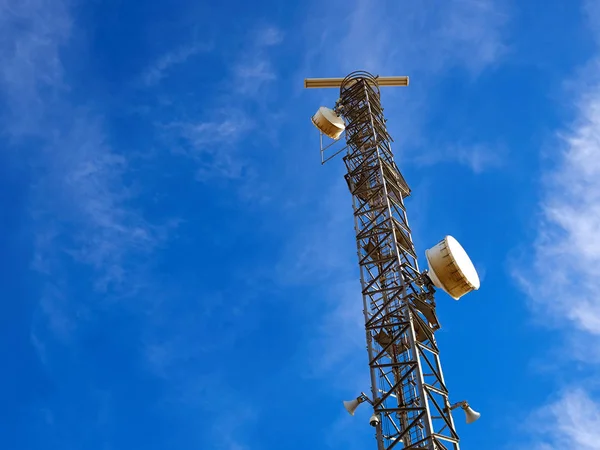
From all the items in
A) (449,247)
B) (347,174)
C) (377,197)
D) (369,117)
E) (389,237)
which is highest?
(369,117)

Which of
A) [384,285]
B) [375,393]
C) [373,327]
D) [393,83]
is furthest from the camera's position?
[393,83]

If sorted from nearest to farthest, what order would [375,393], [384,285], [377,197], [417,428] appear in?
1. [417,428]
2. [375,393]
3. [384,285]
4. [377,197]

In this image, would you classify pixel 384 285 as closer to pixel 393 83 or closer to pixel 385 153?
pixel 385 153

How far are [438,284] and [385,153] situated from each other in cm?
990

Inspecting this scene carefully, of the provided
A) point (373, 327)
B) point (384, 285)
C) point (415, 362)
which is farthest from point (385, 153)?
point (415, 362)

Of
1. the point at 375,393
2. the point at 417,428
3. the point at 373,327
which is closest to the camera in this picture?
the point at 417,428

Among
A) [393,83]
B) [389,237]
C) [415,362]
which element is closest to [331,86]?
[393,83]

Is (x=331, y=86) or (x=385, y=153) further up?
(x=331, y=86)

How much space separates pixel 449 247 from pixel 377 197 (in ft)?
20.6

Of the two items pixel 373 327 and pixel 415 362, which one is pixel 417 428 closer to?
pixel 415 362

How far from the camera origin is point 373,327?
2483 centimetres

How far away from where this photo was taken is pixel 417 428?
21344 millimetres

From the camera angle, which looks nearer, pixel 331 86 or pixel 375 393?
pixel 375 393

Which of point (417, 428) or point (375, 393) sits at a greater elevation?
point (375, 393)
